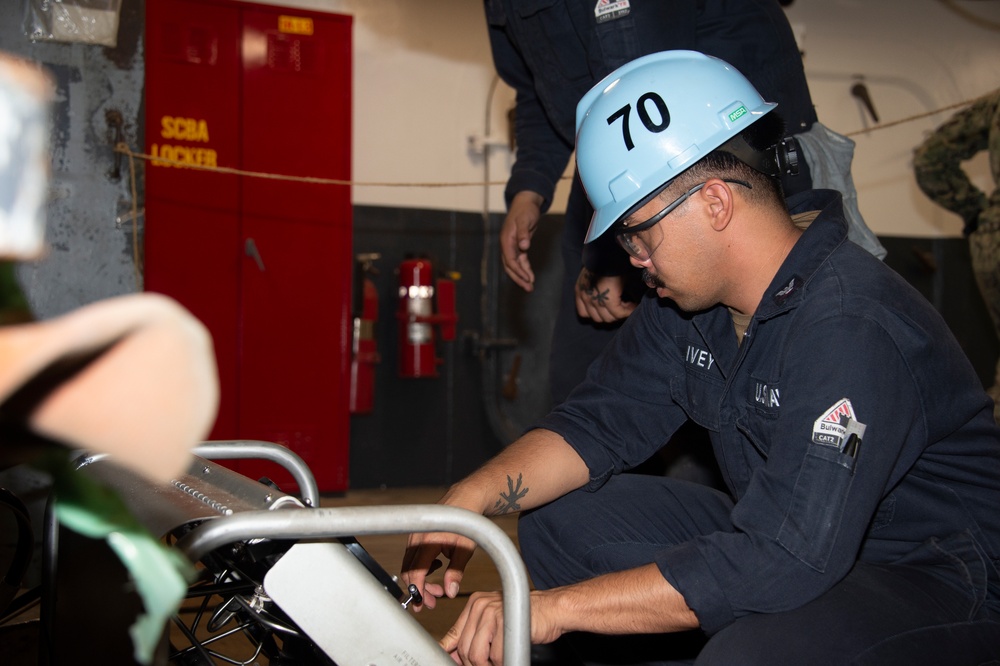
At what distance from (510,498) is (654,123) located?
71cm

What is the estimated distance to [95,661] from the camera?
1.17m

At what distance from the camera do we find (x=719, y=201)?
4.85ft

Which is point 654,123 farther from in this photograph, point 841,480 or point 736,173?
point 841,480

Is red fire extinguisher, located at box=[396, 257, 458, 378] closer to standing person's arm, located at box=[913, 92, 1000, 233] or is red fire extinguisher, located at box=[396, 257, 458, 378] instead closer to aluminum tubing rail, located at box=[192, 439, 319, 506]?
standing person's arm, located at box=[913, 92, 1000, 233]

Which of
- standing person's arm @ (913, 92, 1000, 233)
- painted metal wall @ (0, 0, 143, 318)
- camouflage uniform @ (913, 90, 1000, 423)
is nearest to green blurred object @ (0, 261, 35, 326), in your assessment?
painted metal wall @ (0, 0, 143, 318)

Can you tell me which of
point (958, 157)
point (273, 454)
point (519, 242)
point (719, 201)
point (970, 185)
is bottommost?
point (273, 454)

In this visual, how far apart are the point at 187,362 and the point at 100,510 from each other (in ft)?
0.71

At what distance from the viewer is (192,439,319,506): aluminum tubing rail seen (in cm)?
144

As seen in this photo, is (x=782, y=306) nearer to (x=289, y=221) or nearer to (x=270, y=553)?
(x=270, y=553)

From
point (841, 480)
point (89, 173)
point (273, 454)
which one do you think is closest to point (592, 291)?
point (273, 454)

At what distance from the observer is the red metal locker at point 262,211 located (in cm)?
391

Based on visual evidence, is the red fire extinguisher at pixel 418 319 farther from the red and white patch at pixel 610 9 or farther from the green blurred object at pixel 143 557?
the green blurred object at pixel 143 557

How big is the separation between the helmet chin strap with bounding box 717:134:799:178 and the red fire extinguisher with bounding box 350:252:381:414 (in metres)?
2.98

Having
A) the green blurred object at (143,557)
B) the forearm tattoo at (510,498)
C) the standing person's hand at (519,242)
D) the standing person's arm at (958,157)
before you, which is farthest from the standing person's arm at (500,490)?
the standing person's arm at (958,157)
